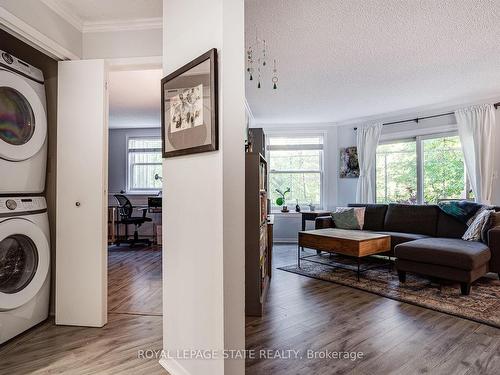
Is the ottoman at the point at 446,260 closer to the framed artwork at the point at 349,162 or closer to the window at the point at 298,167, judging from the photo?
the framed artwork at the point at 349,162

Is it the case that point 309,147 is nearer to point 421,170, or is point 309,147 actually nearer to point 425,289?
Answer: point 421,170

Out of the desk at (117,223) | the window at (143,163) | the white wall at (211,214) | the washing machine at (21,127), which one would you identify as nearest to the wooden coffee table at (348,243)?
the white wall at (211,214)

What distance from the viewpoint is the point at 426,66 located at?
3.35 m

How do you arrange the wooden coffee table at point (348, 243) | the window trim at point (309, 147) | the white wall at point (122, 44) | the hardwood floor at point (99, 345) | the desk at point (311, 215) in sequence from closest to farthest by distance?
the hardwood floor at point (99, 345) < the white wall at point (122, 44) < the wooden coffee table at point (348, 243) < the desk at point (311, 215) < the window trim at point (309, 147)

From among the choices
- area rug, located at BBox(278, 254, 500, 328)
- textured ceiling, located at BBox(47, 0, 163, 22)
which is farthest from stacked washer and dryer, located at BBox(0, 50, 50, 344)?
area rug, located at BBox(278, 254, 500, 328)

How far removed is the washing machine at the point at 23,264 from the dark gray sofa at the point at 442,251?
3326mm

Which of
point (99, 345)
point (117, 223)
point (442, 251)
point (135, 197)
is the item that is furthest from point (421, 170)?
point (117, 223)

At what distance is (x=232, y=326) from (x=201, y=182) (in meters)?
0.69

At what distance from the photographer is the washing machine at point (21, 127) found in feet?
6.68

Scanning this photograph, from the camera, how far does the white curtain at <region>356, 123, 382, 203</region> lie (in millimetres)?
5629

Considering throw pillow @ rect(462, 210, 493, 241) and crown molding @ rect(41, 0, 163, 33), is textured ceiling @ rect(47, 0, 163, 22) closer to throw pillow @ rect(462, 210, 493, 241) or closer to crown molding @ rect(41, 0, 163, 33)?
crown molding @ rect(41, 0, 163, 33)

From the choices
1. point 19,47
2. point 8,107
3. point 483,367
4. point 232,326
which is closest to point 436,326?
point 483,367

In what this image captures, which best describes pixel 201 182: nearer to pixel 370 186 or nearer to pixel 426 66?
pixel 426 66

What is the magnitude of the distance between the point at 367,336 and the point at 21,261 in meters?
2.46
